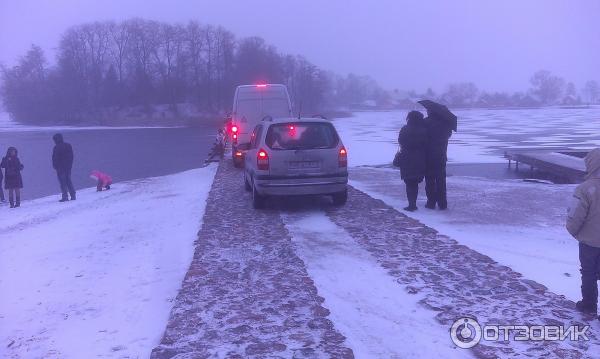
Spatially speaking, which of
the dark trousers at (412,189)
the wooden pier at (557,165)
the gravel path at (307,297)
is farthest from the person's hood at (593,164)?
the wooden pier at (557,165)

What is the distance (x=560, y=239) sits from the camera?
26.6 feet

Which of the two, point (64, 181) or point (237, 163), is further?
point (237, 163)

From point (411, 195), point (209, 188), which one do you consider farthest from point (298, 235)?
point (209, 188)

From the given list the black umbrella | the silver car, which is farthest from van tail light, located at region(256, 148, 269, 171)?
the black umbrella

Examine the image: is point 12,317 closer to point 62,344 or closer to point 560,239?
point 62,344

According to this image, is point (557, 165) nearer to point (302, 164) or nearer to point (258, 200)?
point (302, 164)

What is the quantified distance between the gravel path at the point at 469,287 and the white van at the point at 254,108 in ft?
31.7

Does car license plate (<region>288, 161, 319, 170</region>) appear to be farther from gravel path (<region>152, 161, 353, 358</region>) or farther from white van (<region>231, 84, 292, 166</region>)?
white van (<region>231, 84, 292, 166</region>)

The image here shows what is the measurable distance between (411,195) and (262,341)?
603cm

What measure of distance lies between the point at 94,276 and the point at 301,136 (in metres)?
4.57

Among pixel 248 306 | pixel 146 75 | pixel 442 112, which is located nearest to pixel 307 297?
pixel 248 306

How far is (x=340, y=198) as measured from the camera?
34.9ft

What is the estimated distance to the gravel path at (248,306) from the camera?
4.61 metres

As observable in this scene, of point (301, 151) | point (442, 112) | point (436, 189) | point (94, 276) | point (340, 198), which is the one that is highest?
point (442, 112)
